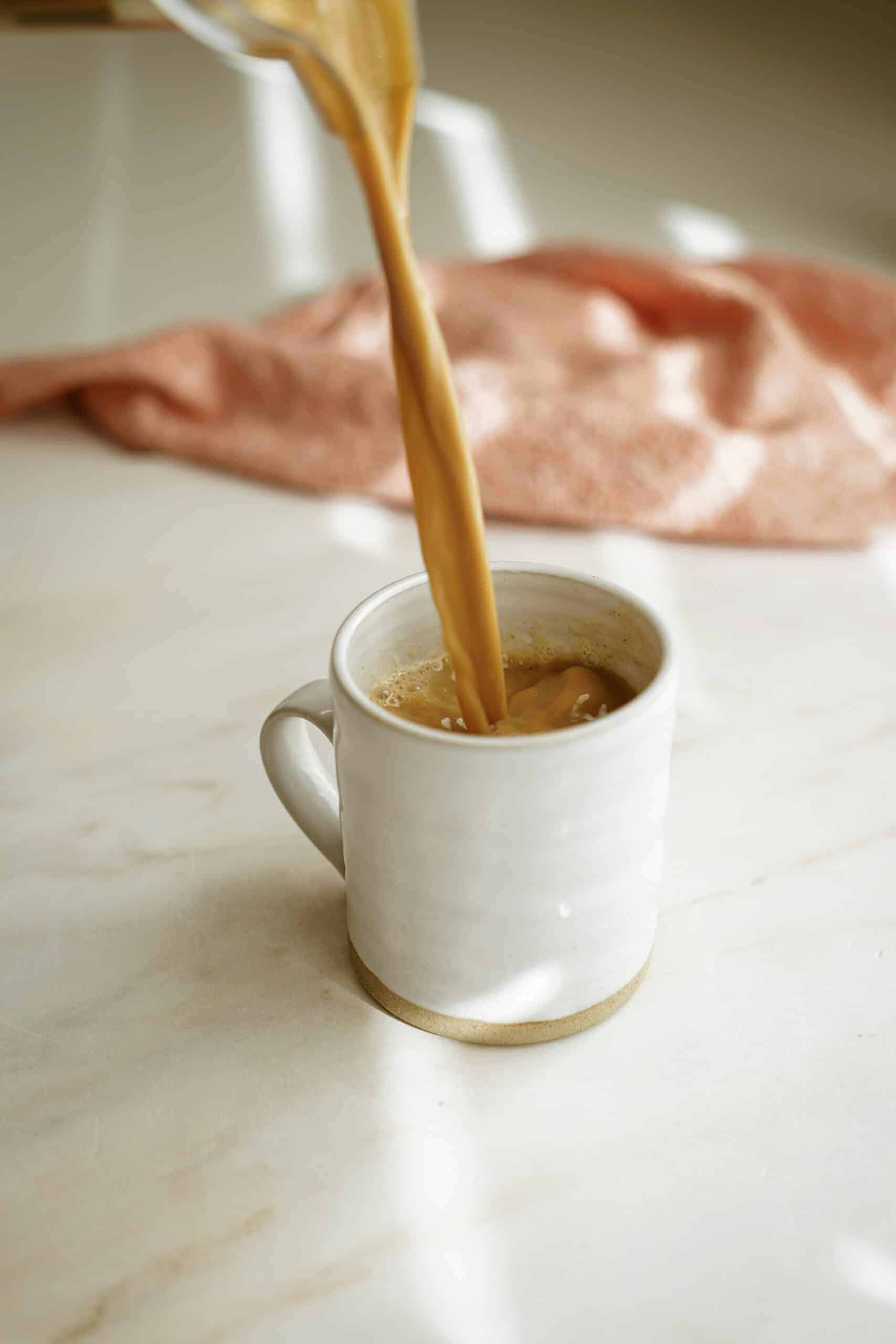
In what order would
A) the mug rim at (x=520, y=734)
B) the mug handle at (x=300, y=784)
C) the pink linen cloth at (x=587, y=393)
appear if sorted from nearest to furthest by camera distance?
the mug rim at (x=520, y=734)
the mug handle at (x=300, y=784)
the pink linen cloth at (x=587, y=393)

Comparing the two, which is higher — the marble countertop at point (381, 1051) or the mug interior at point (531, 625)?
the mug interior at point (531, 625)

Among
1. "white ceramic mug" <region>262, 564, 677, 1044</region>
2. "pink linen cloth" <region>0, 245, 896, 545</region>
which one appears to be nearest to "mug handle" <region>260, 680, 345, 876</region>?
"white ceramic mug" <region>262, 564, 677, 1044</region>

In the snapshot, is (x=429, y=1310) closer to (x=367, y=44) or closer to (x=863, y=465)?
(x=367, y=44)

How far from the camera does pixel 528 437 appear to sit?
37.4 inches

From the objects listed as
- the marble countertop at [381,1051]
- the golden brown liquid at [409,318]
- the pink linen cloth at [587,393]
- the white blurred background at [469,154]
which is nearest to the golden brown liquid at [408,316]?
the golden brown liquid at [409,318]

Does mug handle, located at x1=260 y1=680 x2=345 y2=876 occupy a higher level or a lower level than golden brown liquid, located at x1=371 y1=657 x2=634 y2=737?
lower

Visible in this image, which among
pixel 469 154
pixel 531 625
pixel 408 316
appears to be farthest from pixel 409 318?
pixel 469 154

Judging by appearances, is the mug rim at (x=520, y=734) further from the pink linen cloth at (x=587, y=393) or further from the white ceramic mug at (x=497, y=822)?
the pink linen cloth at (x=587, y=393)

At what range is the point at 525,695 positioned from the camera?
1.74 feet

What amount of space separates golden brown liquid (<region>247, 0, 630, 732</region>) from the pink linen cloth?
42 cm

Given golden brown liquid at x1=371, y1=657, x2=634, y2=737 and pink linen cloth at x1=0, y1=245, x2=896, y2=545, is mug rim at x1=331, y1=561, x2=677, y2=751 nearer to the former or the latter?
golden brown liquid at x1=371, y1=657, x2=634, y2=737

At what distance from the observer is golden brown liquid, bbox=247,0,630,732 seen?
458 mm

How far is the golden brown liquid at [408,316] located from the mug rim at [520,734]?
0.8 inches

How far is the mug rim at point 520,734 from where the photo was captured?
417mm
